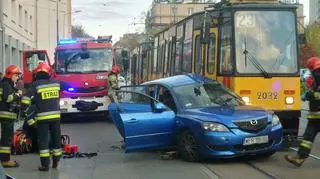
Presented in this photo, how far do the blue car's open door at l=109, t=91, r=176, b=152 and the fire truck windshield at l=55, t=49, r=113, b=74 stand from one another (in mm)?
9035

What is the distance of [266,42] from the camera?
44.8 ft

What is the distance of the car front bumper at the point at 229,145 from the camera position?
10578 mm

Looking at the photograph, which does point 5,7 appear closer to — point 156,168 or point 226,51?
point 226,51

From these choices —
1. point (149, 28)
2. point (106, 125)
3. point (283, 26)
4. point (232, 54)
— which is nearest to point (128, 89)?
point (232, 54)

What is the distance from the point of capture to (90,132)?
17641 millimetres

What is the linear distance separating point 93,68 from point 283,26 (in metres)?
8.69

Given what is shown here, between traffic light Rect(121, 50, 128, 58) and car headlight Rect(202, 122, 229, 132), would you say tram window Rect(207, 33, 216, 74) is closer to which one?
car headlight Rect(202, 122, 229, 132)

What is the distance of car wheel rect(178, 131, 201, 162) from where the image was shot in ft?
36.1

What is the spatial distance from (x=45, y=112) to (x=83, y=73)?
388 inches

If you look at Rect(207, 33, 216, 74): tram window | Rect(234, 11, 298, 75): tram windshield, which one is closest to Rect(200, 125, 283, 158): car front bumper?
Rect(234, 11, 298, 75): tram windshield

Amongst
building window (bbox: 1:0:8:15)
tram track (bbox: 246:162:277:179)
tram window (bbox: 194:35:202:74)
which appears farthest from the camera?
building window (bbox: 1:0:8:15)

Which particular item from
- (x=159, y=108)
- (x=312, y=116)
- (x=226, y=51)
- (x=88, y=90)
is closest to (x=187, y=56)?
(x=226, y=51)

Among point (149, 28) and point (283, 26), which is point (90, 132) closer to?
point (283, 26)

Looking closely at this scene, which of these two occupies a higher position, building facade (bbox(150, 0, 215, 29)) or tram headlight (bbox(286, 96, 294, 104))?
building facade (bbox(150, 0, 215, 29))
